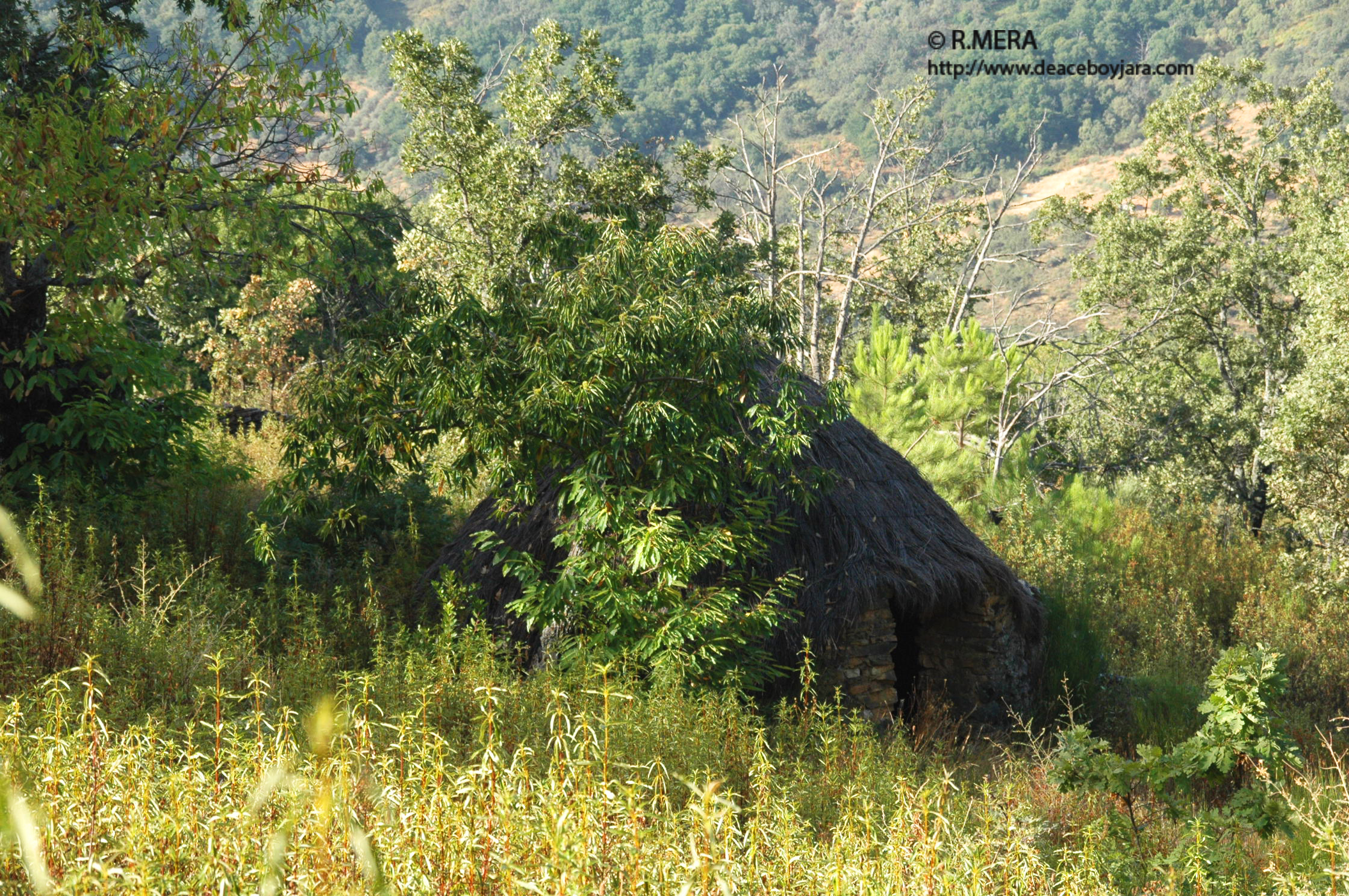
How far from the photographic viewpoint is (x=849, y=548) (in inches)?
303

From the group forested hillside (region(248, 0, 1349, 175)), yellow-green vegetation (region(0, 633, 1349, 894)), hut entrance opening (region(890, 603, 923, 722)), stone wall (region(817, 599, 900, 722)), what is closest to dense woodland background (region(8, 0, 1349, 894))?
yellow-green vegetation (region(0, 633, 1349, 894))

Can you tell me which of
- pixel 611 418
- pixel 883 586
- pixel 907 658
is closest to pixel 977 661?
pixel 907 658

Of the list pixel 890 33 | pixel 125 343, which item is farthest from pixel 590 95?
pixel 890 33

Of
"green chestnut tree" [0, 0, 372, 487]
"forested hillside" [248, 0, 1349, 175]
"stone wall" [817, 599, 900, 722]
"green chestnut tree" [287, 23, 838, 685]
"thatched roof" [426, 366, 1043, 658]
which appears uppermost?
"forested hillside" [248, 0, 1349, 175]

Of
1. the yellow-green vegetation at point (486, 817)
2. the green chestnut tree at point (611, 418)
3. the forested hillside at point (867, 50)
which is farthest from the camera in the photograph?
Result: the forested hillside at point (867, 50)

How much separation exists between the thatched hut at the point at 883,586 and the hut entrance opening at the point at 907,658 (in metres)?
0.02

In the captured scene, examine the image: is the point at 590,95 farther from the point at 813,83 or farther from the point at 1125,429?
the point at 813,83

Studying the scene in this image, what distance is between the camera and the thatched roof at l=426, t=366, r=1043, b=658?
739 centimetres

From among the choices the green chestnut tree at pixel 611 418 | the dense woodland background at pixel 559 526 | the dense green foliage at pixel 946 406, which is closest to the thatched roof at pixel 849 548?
the dense woodland background at pixel 559 526

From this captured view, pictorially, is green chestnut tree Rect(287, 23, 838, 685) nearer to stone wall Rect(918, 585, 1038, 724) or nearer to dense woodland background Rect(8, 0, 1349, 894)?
dense woodland background Rect(8, 0, 1349, 894)

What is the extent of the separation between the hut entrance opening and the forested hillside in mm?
55447

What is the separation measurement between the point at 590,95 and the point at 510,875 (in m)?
15.2

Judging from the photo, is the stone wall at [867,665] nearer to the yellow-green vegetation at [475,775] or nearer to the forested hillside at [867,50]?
the yellow-green vegetation at [475,775]

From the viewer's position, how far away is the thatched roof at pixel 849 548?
7395 mm
